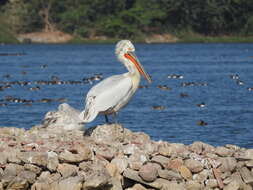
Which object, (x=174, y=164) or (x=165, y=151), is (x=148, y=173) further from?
(x=165, y=151)

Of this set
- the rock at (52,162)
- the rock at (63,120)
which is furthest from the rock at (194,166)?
the rock at (63,120)

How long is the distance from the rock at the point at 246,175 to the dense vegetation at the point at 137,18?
6428 cm

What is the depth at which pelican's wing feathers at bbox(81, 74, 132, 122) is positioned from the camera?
500 inches

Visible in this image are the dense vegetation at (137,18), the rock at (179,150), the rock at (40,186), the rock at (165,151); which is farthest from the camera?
the dense vegetation at (137,18)

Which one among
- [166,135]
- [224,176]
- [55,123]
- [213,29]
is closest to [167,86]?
[166,135]

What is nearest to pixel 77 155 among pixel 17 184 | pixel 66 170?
pixel 66 170

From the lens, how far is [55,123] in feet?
46.5

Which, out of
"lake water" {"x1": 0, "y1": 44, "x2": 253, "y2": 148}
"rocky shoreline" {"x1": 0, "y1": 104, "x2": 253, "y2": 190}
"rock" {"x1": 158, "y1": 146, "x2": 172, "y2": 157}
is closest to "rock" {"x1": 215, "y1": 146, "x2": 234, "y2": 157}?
"rocky shoreline" {"x1": 0, "y1": 104, "x2": 253, "y2": 190}

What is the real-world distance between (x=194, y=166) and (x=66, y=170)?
1707 millimetres

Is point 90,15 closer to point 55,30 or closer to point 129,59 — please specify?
point 55,30

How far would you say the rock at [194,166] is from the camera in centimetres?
1192

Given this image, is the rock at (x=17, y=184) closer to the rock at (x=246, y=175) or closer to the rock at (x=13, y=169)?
the rock at (x=13, y=169)

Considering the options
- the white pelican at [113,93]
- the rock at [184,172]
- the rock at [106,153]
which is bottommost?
the rock at [184,172]

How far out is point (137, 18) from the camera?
76688 mm
